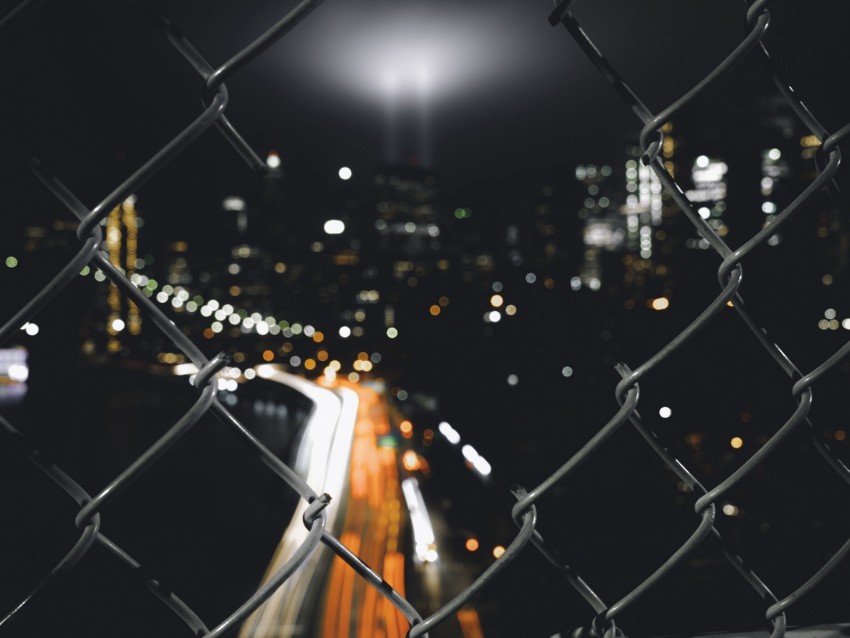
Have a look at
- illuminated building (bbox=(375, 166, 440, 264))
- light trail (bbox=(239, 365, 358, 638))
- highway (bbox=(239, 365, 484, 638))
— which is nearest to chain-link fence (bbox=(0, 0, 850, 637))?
light trail (bbox=(239, 365, 358, 638))

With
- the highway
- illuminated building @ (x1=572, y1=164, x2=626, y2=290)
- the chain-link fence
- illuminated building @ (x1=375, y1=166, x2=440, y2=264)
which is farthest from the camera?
illuminated building @ (x1=375, y1=166, x2=440, y2=264)

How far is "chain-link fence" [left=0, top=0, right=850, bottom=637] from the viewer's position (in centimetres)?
91

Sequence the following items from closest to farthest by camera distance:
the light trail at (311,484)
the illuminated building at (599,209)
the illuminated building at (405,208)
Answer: the light trail at (311,484), the illuminated building at (599,209), the illuminated building at (405,208)

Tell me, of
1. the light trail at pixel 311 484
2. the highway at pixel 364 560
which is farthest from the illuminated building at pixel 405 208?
the highway at pixel 364 560

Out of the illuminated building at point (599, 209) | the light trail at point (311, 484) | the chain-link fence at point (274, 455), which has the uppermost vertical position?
the illuminated building at point (599, 209)

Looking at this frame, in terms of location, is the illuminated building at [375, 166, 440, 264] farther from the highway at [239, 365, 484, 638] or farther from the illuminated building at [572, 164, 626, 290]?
the highway at [239, 365, 484, 638]

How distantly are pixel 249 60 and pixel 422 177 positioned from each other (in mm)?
138173

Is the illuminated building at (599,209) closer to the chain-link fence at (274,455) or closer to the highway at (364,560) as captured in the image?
the highway at (364,560)

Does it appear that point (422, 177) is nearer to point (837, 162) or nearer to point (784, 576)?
point (784, 576)

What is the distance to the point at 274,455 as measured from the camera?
0.99 meters

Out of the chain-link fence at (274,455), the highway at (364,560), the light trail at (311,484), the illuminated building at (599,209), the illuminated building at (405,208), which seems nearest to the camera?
the chain-link fence at (274,455)

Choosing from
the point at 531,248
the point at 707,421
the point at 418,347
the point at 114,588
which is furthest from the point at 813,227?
the point at 531,248

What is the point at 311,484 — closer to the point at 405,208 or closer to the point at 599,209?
the point at 599,209

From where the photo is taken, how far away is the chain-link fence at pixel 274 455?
910 millimetres
